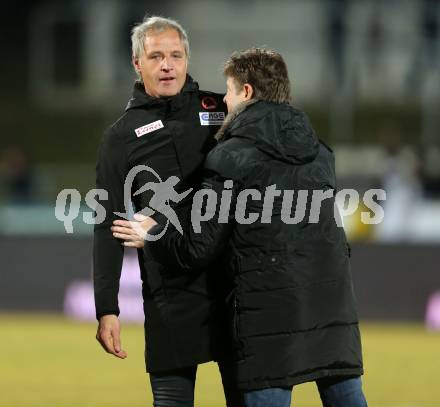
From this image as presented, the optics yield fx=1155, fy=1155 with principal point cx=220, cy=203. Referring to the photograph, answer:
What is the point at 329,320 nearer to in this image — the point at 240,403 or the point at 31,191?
the point at 240,403

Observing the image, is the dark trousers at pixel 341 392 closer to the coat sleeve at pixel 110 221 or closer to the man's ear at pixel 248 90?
the coat sleeve at pixel 110 221

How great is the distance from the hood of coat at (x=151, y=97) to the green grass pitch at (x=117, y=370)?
318 centimetres

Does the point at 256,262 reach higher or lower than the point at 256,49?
lower

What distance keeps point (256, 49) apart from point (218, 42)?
1711 cm

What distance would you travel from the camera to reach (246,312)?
4102 millimetres

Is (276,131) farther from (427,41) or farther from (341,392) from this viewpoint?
(427,41)

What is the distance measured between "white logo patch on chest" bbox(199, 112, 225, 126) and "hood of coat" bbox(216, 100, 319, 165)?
61cm

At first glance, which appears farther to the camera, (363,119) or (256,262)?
(363,119)

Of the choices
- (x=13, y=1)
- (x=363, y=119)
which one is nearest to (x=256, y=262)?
(x=363, y=119)

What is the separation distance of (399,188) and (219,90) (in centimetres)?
495

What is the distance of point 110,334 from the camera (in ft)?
15.2

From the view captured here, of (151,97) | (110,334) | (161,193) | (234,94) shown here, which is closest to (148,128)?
(151,97)

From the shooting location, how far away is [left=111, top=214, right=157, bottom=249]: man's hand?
4512 mm

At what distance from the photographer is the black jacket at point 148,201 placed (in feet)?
15.1
